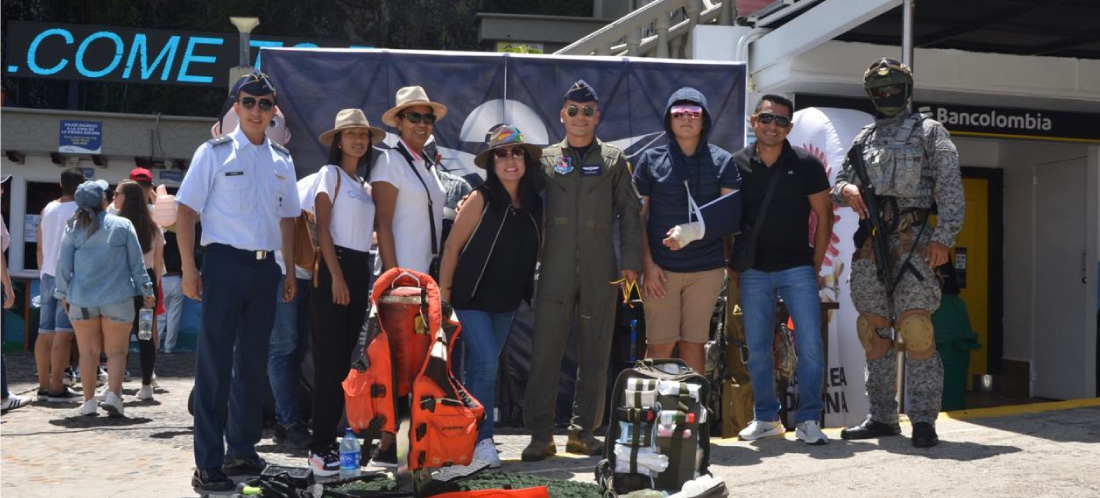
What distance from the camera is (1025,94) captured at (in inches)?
418

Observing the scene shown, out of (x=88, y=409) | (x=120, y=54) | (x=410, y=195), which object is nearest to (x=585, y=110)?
(x=410, y=195)

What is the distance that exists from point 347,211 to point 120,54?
1426 cm

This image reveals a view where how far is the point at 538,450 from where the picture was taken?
6.52 meters

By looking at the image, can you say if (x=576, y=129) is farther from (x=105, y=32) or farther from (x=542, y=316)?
(x=105, y=32)

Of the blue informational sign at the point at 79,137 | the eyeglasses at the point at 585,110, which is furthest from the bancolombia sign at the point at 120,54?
the eyeglasses at the point at 585,110

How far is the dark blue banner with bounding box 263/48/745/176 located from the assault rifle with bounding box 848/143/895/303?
168cm

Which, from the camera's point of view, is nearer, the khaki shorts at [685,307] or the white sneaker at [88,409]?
the khaki shorts at [685,307]

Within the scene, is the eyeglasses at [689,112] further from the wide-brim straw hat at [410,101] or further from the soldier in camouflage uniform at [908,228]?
the wide-brim straw hat at [410,101]

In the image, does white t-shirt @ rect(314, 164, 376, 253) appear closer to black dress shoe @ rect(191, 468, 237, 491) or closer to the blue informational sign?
black dress shoe @ rect(191, 468, 237, 491)

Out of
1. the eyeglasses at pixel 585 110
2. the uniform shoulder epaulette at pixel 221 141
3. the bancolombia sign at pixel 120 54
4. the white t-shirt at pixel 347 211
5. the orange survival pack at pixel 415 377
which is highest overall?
the bancolombia sign at pixel 120 54

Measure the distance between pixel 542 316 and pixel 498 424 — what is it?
6.02 ft

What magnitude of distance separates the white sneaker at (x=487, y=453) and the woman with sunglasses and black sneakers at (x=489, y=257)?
0.36ft

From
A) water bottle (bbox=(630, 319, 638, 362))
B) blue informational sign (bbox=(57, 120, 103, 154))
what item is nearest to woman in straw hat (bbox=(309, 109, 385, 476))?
water bottle (bbox=(630, 319, 638, 362))

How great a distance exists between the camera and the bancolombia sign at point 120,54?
19.0 meters
